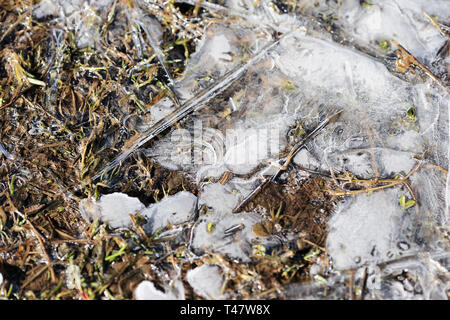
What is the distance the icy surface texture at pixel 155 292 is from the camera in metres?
2.07

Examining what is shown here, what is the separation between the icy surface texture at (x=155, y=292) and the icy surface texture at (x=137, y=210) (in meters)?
0.31

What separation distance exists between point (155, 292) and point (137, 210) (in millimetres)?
487

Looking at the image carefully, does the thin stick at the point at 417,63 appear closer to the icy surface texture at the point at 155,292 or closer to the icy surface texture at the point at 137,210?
the icy surface texture at the point at 137,210

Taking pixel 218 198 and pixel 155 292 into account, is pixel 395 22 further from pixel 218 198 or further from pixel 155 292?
pixel 155 292

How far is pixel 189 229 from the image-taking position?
225cm

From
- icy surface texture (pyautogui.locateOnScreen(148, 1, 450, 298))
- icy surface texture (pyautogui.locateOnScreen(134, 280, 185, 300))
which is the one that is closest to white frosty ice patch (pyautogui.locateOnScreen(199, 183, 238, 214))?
icy surface texture (pyautogui.locateOnScreen(148, 1, 450, 298))

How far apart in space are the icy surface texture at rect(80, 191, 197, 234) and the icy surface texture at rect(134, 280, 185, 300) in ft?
1.01

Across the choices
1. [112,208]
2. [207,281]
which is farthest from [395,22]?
[112,208]

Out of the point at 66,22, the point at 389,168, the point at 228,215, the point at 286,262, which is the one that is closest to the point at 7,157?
the point at 66,22

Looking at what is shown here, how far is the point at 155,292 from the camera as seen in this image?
208cm

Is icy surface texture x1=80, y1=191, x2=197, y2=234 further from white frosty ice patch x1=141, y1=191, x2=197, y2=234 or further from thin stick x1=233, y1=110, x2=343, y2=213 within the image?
thin stick x1=233, y1=110, x2=343, y2=213

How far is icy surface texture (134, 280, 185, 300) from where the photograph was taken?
2074mm

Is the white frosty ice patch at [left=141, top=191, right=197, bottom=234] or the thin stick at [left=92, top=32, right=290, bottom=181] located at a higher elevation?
the thin stick at [left=92, top=32, right=290, bottom=181]

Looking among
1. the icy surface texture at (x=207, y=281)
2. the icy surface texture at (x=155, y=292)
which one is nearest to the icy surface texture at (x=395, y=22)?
the icy surface texture at (x=207, y=281)
